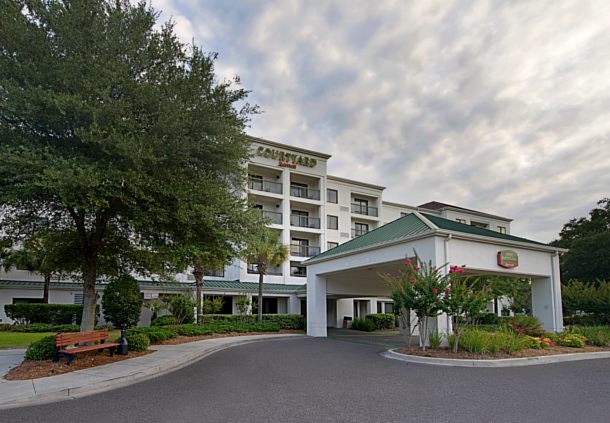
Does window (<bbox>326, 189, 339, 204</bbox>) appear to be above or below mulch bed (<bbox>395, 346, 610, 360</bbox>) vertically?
above

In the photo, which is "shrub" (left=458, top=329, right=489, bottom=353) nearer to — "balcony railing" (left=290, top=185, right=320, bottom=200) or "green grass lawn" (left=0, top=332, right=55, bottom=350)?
"green grass lawn" (left=0, top=332, right=55, bottom=350)

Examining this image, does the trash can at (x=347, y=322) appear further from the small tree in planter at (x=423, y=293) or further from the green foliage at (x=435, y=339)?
the green foliage at (x=435, y=339)

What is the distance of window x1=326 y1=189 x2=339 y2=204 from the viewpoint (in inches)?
1667

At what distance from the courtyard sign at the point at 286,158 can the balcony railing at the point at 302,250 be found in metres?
6.75

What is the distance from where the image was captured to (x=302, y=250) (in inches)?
1555

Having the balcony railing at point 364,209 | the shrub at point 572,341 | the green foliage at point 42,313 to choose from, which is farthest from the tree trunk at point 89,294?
the balcony railing at point 364,209

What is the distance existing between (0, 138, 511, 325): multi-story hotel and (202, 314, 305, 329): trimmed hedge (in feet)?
13.4

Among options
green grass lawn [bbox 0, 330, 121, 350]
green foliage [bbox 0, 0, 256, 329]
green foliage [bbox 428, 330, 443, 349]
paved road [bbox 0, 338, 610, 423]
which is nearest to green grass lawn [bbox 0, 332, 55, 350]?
green grass lawn [bbox 0, 330, 121, 350]

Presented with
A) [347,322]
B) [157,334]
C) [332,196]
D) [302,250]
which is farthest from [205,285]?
[332,196]

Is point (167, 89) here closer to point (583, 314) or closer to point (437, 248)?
point (437, 248)

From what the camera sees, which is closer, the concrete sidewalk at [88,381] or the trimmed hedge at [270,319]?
the concrete sidewalk at [88,381]

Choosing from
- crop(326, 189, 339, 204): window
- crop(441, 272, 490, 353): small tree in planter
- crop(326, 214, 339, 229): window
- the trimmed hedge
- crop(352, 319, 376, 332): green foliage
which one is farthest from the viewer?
crop(326, 189, 339, 204): window

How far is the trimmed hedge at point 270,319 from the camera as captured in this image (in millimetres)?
26841

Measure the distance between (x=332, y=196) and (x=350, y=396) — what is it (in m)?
34.6
